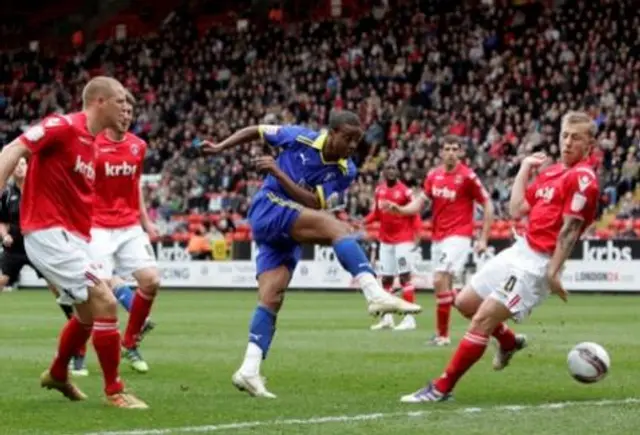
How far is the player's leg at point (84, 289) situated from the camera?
1061 cm

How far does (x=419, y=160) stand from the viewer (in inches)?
1544

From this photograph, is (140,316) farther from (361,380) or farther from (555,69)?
(555,69)

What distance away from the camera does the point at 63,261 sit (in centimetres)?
1059

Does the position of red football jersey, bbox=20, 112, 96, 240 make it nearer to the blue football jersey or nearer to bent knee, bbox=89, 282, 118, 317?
bent knee, bbox=89, 282, 118, 317

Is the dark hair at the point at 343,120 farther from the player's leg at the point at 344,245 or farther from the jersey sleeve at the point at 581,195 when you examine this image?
the jersey sleeve at the point at 581,195

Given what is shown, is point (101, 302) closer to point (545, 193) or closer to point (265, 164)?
point (265, 164)

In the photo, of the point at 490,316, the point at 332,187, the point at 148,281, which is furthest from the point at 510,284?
the point at 148,281

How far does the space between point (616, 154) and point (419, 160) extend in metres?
5.49

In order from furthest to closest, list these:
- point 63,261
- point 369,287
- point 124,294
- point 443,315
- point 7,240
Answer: point 443,315, point 7,240, point 124,294, point 369,287, point 63,261

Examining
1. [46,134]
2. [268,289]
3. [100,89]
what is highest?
[100,89]

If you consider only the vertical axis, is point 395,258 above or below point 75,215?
below

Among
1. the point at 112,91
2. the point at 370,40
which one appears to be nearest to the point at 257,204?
the point at 112,91

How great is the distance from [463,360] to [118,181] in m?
4.59

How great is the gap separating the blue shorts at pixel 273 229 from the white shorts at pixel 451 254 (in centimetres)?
738
